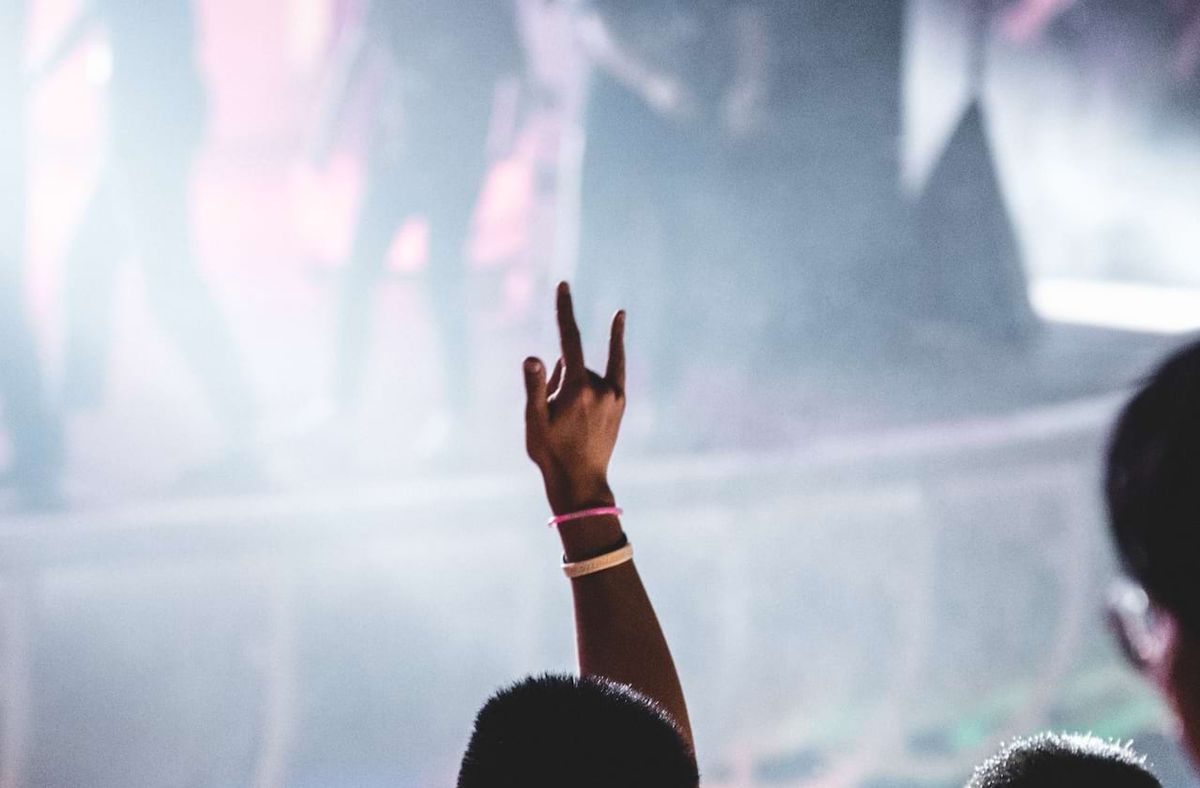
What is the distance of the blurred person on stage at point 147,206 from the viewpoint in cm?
226

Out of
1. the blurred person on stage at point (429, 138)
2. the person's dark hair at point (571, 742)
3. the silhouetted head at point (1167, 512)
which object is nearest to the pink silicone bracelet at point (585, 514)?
the person's dark hair at point (571, 742)

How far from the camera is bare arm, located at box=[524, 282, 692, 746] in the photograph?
2.01 feet

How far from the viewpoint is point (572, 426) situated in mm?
638

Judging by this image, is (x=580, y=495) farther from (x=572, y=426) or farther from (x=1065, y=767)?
(x=1065, y=767)

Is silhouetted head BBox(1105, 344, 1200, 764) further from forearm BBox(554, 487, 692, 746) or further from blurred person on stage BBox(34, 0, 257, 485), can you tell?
blurred person on stage BBox(34, 0, 257, 485)

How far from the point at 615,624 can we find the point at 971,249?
2413 millimetres

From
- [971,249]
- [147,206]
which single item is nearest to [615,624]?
[147,206]

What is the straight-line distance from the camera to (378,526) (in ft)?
7.91

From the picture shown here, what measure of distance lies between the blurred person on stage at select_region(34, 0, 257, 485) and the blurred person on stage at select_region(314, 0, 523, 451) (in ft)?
0.95

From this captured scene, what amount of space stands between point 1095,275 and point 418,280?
1.84 m

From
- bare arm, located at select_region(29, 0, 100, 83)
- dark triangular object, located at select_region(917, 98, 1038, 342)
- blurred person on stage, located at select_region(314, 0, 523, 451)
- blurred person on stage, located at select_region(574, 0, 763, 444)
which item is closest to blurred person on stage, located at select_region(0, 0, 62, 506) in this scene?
bare arm, located at select_region(29, 0, 100, 83)

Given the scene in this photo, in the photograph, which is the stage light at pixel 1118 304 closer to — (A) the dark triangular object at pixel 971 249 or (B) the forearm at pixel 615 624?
(A) the dark triangular object at pixel 971 249

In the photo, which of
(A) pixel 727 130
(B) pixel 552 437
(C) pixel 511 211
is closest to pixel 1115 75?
(A) pixel 727 130

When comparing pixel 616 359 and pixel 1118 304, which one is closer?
pixel 616 359
